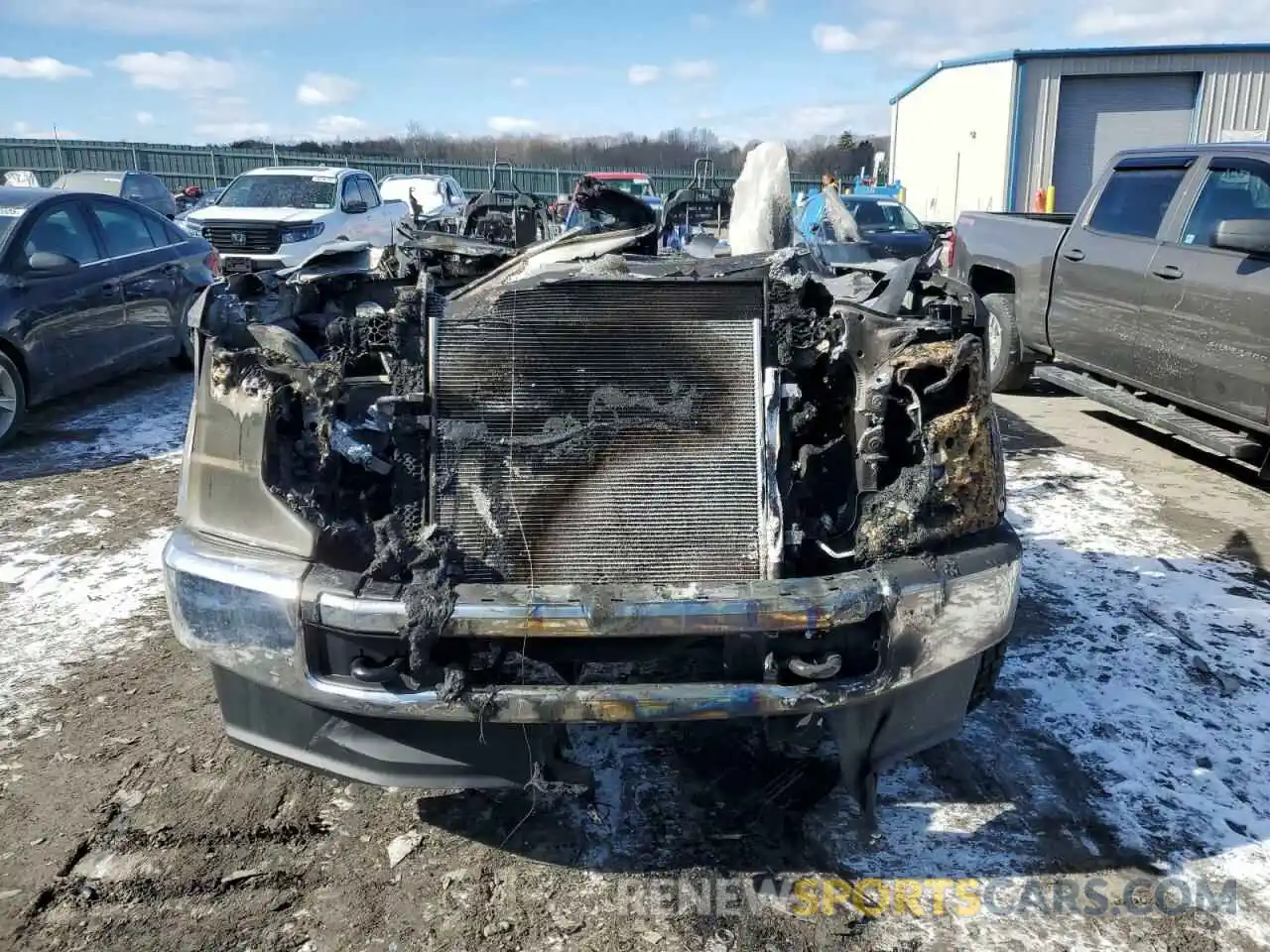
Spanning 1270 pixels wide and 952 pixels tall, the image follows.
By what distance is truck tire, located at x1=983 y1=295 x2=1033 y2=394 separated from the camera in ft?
25.3

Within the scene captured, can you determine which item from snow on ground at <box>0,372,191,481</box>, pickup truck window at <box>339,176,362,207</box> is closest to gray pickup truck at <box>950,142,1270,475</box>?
snow on ground at <box>0,372,191,481</box>

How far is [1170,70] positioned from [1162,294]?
19.5 meters

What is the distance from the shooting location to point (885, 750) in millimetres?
2455

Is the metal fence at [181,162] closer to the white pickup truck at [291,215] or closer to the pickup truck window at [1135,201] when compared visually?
the white pickup truck at [291,215]


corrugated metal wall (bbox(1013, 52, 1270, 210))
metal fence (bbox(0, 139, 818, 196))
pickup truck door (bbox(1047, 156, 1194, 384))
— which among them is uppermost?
corrugated metal wall (bbox(1013, 52, 1270, 210))

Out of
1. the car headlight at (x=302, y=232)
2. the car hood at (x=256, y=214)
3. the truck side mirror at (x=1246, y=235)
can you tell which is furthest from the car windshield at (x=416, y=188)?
the truck side mirror at (x=1246, y=235)

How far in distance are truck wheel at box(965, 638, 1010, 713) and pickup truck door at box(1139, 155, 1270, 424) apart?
11.1 ft

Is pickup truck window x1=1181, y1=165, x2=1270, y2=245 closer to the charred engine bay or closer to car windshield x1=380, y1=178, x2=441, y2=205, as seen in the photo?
the charred engine bay

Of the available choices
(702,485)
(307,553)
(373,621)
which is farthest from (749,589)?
(307,553)

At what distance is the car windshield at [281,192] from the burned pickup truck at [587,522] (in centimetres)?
1156

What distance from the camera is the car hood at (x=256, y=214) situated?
494 inches

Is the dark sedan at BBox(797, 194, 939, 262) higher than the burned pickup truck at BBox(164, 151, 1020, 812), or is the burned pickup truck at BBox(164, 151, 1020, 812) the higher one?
the dark sedan at BBox(797, 194, 939, 262)

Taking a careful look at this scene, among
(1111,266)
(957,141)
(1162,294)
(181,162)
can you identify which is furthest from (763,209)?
(181,162)

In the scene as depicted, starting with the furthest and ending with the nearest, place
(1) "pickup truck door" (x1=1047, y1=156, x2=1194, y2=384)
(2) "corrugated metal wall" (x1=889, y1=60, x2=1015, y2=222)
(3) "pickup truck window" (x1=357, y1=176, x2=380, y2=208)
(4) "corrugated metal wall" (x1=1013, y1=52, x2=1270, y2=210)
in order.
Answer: (2) "corrugated metal wall" (x1=889, y1=60, x2=1015, y2=222), (4) "corrugated metal wall" (x1=1013, y1=52, x2=1270, y2=210), (3) "pickup truck window" (x1=357, y1=176, x2=380, y2=208), (1) "pickup truck door" (x1=1047, y1=156, x2=1194, y2=384)
